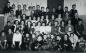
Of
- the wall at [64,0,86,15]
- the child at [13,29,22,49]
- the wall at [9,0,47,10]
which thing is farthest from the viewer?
the wall at [9,0,47,10]

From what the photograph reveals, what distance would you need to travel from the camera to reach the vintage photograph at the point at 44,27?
7.63 m

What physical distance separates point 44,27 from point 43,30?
116mm

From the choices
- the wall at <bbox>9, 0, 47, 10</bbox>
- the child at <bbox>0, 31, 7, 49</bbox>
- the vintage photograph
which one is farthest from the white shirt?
the wall at <bbox>9, 0, 47, 10</bbox>

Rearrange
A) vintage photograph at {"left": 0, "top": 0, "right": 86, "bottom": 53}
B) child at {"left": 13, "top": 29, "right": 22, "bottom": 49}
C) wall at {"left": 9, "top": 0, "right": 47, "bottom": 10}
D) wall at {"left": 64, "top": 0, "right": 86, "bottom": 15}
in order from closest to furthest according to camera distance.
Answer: vintage photograph at {"left": 0, "top": 0, "right": 86, "bottom": 53}, child at {"left": 13, "top": 29, "right": 22, "bottom": 49}, wall at {"left": 64, "top": 0, "right": 86, "bottom": 15}, wall at {"left": 9, "top": 0, "right": 47, "bottom": 10}

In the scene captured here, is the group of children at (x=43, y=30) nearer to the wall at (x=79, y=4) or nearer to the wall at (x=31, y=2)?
the wall at (x=79, y=4)

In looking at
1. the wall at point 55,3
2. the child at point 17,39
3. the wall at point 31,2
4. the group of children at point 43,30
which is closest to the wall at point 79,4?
the wall at point 55,3

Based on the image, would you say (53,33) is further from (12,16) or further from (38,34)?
(12,16)

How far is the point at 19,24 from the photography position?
8281 mm

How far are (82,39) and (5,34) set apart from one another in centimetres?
273

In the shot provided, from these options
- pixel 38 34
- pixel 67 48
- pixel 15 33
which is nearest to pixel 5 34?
pixel 15 33

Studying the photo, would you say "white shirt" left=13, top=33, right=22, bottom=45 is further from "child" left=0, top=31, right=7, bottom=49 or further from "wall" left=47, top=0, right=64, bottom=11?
"wall" left=47, top=0, right=64, bottom=11

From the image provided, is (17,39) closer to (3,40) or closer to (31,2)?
(3,40)

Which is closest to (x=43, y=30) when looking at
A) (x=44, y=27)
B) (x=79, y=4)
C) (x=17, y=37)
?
(x=44, y=27)

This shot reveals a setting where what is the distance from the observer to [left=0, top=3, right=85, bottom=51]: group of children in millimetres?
7691
